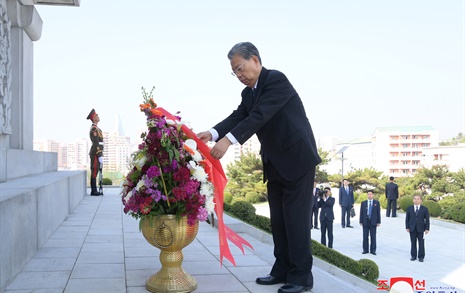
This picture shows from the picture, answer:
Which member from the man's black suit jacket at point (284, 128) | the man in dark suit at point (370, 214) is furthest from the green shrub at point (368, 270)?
the man's black suit jacket at point (284, 128)

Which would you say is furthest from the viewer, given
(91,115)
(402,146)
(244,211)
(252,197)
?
(402,146)

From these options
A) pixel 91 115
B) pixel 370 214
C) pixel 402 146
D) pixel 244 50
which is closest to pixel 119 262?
pixel 244 50

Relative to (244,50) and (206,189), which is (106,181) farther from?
(244,50)

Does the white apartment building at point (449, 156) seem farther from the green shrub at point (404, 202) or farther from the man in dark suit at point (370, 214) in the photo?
the man in dark suit at point (370, 214)

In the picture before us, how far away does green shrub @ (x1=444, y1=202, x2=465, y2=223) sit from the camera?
20466 mm

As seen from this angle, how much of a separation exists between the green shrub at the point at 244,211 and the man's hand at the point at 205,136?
4.91 m

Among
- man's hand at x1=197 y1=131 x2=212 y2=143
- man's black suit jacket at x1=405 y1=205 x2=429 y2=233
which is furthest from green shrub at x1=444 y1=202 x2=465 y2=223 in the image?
man's hand at x1=197 y1=131 x2=212 y2=143

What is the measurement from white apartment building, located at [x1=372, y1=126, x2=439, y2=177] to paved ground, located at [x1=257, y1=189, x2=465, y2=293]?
240 feet

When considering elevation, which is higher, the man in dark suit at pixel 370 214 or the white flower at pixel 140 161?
the white flower at pixel 140 161

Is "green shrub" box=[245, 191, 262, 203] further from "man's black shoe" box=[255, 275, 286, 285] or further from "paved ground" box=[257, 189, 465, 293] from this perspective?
"man's black shoe" box=[255, 275, 286, 285]

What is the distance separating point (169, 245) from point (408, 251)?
491 inches

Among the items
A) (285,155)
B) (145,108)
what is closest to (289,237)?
(285,155)

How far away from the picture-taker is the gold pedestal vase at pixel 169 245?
11.4 feet

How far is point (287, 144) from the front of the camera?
11.6ft
